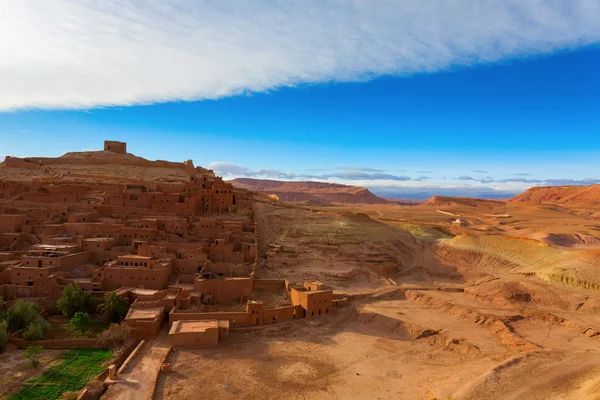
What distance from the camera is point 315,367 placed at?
17.0 m

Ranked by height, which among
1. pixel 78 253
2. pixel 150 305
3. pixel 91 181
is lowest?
pixel 150 305

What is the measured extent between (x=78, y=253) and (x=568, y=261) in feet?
111

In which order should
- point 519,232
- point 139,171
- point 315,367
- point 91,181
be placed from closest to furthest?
point 315,367 → point 91,181 → point 139,171 → point 519,232

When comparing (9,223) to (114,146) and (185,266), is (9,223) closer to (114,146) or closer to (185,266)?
(185,266)

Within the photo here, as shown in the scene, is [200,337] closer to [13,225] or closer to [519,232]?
[13,225]

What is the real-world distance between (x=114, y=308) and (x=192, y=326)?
13.5 ft

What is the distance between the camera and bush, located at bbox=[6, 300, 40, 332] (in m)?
18.2

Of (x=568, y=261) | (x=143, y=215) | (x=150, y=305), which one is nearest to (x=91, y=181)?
(x=143, y=215)

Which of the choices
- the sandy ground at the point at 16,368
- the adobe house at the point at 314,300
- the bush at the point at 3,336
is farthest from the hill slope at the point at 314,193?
the bush at the point at 3,336

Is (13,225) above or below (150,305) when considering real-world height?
above

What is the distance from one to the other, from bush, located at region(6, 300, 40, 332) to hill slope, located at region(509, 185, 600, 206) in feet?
363

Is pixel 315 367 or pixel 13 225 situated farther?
pixel 13 225

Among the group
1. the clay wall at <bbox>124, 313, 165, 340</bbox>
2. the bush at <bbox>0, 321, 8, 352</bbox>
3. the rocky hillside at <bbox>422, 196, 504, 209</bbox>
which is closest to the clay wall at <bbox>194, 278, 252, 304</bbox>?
the clay wall at <bbox>124, 313, 165, 340</bbox>

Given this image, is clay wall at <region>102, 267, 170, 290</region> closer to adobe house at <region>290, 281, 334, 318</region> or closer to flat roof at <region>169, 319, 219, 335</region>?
flat roof at <region>169, 319, 219, 335</region>
